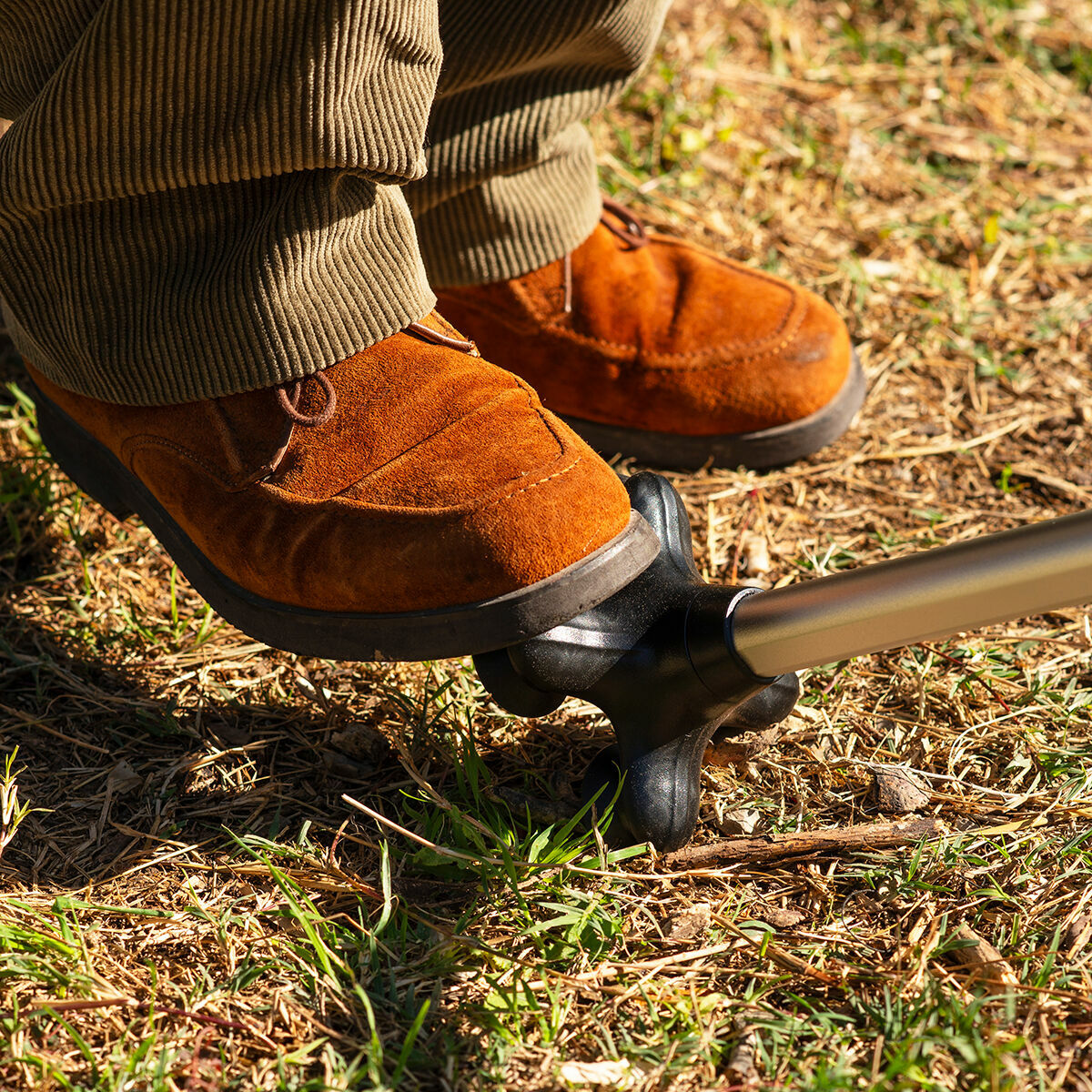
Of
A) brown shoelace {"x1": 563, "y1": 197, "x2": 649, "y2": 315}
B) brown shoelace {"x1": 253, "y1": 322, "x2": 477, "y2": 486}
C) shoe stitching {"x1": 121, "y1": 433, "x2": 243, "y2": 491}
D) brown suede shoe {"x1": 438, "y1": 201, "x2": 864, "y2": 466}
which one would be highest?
brown shoelace {"x1": 253, "y1": 322, "x2": 477, "y2": 486}

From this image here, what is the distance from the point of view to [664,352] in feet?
5.64

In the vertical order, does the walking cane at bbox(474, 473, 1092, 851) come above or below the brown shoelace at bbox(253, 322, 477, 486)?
below

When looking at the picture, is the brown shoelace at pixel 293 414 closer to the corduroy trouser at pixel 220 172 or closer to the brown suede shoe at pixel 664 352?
the corduroy trouser at pixel 220 172

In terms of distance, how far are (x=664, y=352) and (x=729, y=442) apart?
0.18m

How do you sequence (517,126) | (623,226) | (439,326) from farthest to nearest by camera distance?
(623,226) → (517,126) → (439,326)

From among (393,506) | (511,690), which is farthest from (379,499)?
(511,690)

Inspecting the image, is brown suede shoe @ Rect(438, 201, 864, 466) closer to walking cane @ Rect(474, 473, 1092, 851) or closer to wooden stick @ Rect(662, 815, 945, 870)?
walking cane @ Rect(474, 473, 1092, 851)

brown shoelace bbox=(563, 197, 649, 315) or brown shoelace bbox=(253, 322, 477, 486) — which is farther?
brown shoelace bbox=(563, 197, 649, 315)

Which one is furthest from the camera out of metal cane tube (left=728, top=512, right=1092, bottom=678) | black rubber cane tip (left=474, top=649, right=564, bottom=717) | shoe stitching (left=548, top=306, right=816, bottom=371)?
shoe stitching (left=548, top=306, right=816, bottom=371)

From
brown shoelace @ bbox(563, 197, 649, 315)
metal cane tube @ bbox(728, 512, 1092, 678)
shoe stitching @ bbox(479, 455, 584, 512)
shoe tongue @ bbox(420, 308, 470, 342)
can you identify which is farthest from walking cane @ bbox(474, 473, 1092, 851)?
brown shoelace @ bbox(563, 197, 649, 315)

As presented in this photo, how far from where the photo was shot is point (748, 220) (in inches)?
92.0

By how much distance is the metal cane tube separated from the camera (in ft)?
3.07

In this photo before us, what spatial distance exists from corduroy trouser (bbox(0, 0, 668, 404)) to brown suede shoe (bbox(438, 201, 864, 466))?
36 centimetres

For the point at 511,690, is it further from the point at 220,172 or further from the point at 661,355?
the point at 661,355
